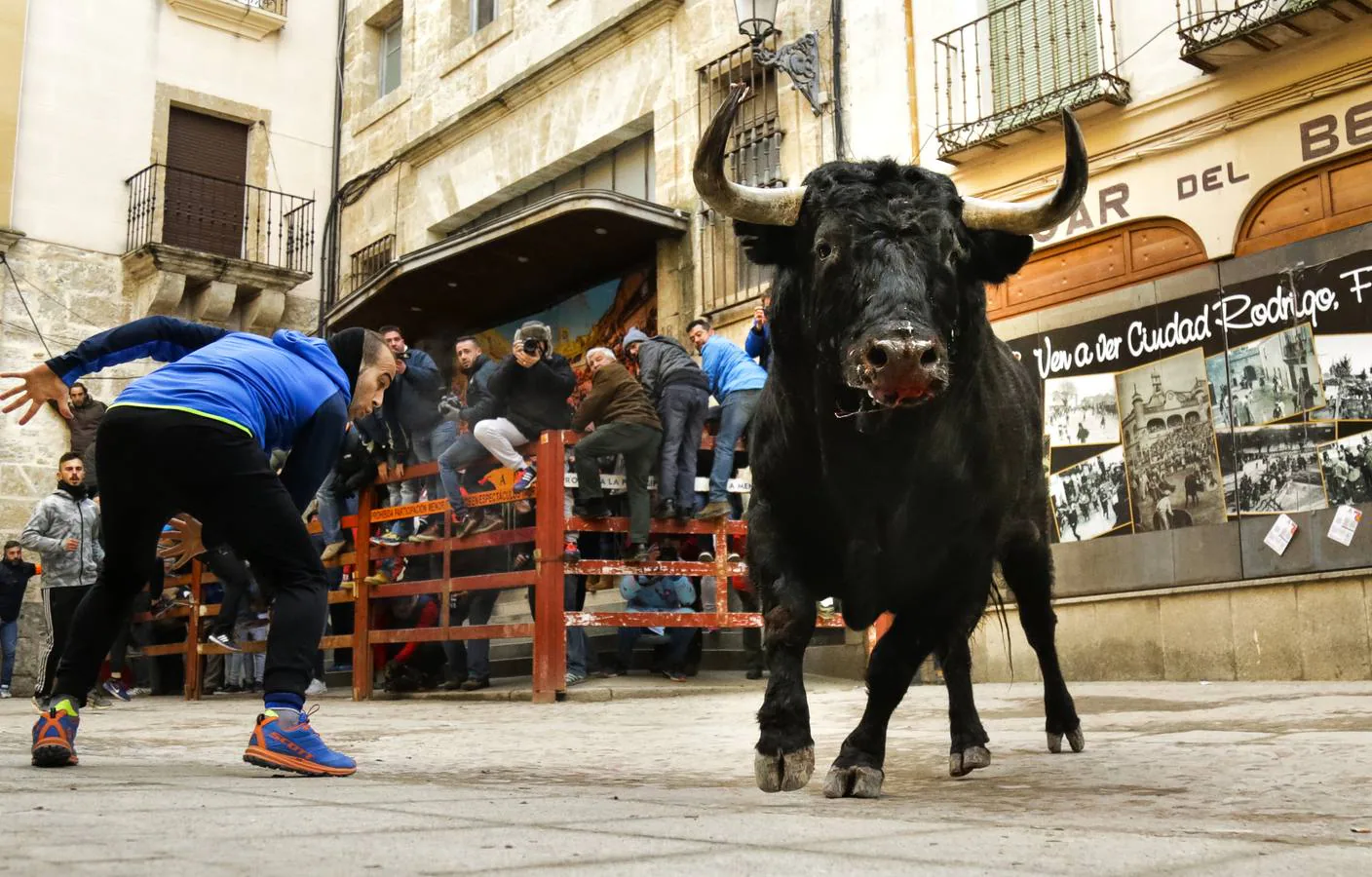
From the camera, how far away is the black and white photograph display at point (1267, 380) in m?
10.6

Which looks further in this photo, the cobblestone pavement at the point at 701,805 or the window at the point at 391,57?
the window at the point at 391,57

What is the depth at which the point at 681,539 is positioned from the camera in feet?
34.8

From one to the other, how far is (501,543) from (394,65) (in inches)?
598

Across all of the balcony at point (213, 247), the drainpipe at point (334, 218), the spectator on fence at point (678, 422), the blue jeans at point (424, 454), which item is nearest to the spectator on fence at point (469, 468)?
the blue jeans at point (424, 454)

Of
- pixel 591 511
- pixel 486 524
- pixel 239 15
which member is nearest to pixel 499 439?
pixel 486 524

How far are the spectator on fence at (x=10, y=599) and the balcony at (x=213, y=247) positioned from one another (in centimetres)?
669

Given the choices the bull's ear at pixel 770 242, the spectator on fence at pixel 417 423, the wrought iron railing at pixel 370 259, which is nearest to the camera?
the bull's ear at pixel 770 242

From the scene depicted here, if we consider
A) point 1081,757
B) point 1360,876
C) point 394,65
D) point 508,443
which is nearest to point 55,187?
point 394,65

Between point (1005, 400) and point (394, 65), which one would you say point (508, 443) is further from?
point (394, 65)

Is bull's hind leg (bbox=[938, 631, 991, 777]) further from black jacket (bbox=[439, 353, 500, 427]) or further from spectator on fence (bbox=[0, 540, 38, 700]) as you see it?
spectator on fence (bbox=[0, 540, 38, 700])

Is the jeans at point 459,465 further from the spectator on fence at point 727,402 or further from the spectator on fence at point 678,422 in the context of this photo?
the spectator on fence at point 727,402

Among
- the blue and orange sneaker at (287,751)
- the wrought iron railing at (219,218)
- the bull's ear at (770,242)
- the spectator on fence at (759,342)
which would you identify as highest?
the wrought iron railing at (219,218)

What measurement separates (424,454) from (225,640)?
9.40 feet

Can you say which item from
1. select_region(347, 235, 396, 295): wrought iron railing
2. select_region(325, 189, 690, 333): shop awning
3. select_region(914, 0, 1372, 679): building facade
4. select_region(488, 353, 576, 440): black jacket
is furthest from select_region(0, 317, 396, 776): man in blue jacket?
select_region(347, 235, 396, 295): wrought iron railing
